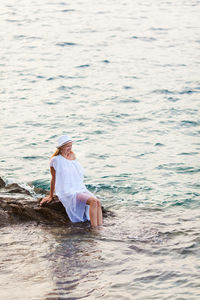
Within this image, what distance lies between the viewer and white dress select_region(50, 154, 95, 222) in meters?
9.44

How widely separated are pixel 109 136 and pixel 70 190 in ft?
22.9

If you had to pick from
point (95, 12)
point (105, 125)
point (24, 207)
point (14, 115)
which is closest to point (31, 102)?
point (14, 115)

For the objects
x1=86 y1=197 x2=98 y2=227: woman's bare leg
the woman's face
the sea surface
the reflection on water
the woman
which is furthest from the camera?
the woman's face

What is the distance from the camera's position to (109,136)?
16359mm

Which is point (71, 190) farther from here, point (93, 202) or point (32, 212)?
point (32, 212)

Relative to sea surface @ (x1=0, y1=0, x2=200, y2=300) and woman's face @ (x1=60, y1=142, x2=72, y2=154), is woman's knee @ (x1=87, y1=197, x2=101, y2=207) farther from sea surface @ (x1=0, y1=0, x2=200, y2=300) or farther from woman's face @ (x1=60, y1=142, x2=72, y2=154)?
woman's face @ (x1=60, y1=142, x2=72, y2=154)

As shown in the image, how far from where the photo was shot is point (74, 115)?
60.5 feet

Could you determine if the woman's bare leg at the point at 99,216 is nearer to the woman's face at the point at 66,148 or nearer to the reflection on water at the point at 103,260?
the reflection on water at the point at 103,260

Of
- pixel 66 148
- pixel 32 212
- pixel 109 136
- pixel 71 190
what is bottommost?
pixel 109 136

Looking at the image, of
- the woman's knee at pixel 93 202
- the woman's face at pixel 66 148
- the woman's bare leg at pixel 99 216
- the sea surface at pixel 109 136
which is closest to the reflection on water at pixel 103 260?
the sea surface at pixel 109 136

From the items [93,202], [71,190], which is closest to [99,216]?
[93,202]

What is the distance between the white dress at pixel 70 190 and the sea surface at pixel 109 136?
25 centimetres

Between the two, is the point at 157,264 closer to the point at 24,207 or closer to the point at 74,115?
the point at 24,207

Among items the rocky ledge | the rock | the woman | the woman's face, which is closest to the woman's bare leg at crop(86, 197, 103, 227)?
the woman
